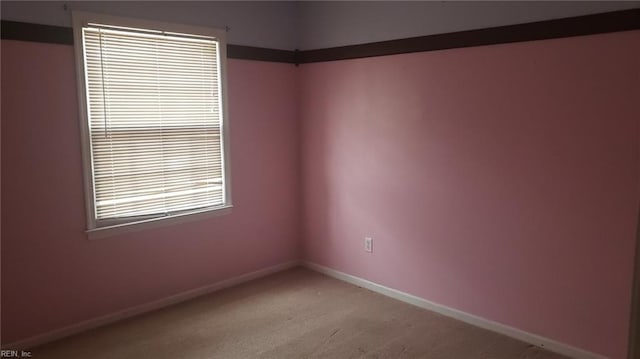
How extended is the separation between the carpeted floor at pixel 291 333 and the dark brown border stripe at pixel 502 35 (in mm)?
1809

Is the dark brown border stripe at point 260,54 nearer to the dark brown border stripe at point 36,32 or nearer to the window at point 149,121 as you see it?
the window at point 149,121

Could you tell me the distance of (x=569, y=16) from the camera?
2.71 m

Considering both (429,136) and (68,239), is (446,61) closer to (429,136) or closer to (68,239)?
(429,136)

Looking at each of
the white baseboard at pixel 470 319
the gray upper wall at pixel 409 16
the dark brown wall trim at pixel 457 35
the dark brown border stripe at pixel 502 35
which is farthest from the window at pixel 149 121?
the white baseboard at pixel 470 319

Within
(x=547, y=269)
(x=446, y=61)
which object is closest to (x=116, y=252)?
(x=446, y=61)

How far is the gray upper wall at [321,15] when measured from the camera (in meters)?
2.83

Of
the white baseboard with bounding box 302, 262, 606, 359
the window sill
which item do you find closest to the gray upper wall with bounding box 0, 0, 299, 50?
the window sill

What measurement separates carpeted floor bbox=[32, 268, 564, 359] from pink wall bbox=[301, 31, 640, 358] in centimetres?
24

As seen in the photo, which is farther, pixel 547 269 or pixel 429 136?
pixel 429 136

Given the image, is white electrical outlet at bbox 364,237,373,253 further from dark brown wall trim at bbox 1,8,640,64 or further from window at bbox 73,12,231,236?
dark brown wall trim at bbox 1,8,640,64

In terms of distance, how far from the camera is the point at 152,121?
136 inches

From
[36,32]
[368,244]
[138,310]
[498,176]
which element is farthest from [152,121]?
[498,176]

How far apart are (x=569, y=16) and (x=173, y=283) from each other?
308 cm

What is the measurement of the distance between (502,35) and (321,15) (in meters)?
1.57
